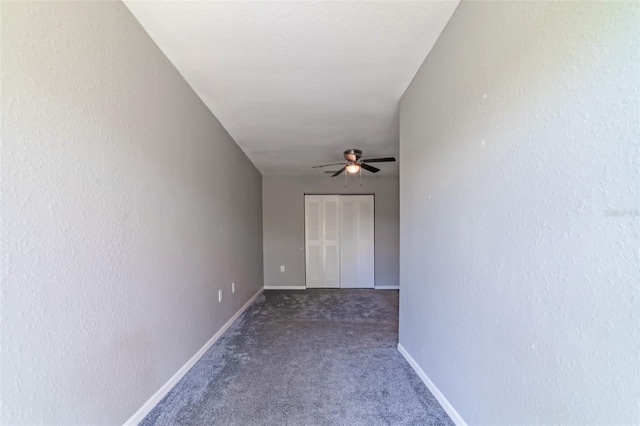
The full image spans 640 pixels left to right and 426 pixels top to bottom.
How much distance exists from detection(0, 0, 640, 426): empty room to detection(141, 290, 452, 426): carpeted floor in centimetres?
2

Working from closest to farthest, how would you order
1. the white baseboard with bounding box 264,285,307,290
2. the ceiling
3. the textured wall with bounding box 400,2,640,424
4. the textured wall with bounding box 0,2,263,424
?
the textured wall with bounding box 400,2,640,424, the textured wall with bounding box 0,2,263,424, the ceiling, the white baseboard with bounding box 264,285,307,290

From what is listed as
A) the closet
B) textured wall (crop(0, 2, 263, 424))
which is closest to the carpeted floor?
textured wall (crop(0, 2, 263, 424))

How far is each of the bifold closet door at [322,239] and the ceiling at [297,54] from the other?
2.55m

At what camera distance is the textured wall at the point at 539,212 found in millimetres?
692

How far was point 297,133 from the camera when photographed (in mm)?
3219

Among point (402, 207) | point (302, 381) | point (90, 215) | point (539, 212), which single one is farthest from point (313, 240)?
point (539, 212)

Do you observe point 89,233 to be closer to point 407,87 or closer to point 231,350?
point 231,350

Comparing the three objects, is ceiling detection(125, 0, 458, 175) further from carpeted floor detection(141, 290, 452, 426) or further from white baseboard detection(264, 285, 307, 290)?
white baseboard detection(264, 285, 307, 290)

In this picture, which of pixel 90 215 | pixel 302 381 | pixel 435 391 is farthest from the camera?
pixel 302 381

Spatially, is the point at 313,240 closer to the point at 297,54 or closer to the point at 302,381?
the point at 302,381

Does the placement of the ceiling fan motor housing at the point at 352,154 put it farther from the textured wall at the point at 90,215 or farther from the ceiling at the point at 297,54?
the textured wall at the point at 90,215

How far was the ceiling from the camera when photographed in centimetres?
144

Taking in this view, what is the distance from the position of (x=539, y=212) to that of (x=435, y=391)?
1.36m

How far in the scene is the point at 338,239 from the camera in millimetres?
5484
